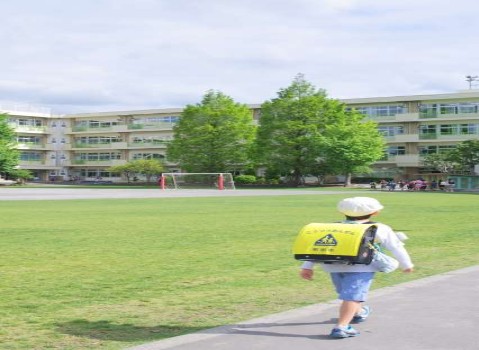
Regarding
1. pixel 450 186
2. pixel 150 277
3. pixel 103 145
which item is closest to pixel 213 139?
pixel 450 186

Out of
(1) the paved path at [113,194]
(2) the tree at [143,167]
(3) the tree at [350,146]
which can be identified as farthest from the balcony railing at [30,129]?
(3) the tree at [350,146]

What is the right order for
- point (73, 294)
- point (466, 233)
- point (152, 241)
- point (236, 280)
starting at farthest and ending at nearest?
point (466, 233)
point (152, 241)
point (236, 280)
point (73, 294)

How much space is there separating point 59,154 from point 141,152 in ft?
49.8

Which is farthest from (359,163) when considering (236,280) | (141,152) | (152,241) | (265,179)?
(236,280)

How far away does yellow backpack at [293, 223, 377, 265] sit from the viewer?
18.3 ft

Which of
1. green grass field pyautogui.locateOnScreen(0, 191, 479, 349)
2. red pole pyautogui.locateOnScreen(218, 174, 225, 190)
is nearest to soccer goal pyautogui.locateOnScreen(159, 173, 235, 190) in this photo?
red pole pyautogui.locateOnScreen(218, 174, 225, 190)

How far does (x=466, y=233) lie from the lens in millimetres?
16281

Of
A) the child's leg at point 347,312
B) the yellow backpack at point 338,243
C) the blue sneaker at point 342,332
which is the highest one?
the yellow backpack at point 338,243

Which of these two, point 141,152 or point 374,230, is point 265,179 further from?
point 374,230

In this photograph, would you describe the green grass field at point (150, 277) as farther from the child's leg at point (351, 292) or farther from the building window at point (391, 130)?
the building window at point (391, 130)

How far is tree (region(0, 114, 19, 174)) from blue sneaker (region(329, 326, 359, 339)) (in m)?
78.1

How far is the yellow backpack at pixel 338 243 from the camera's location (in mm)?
5582

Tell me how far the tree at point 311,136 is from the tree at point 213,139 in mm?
3513

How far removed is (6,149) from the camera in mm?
79375
